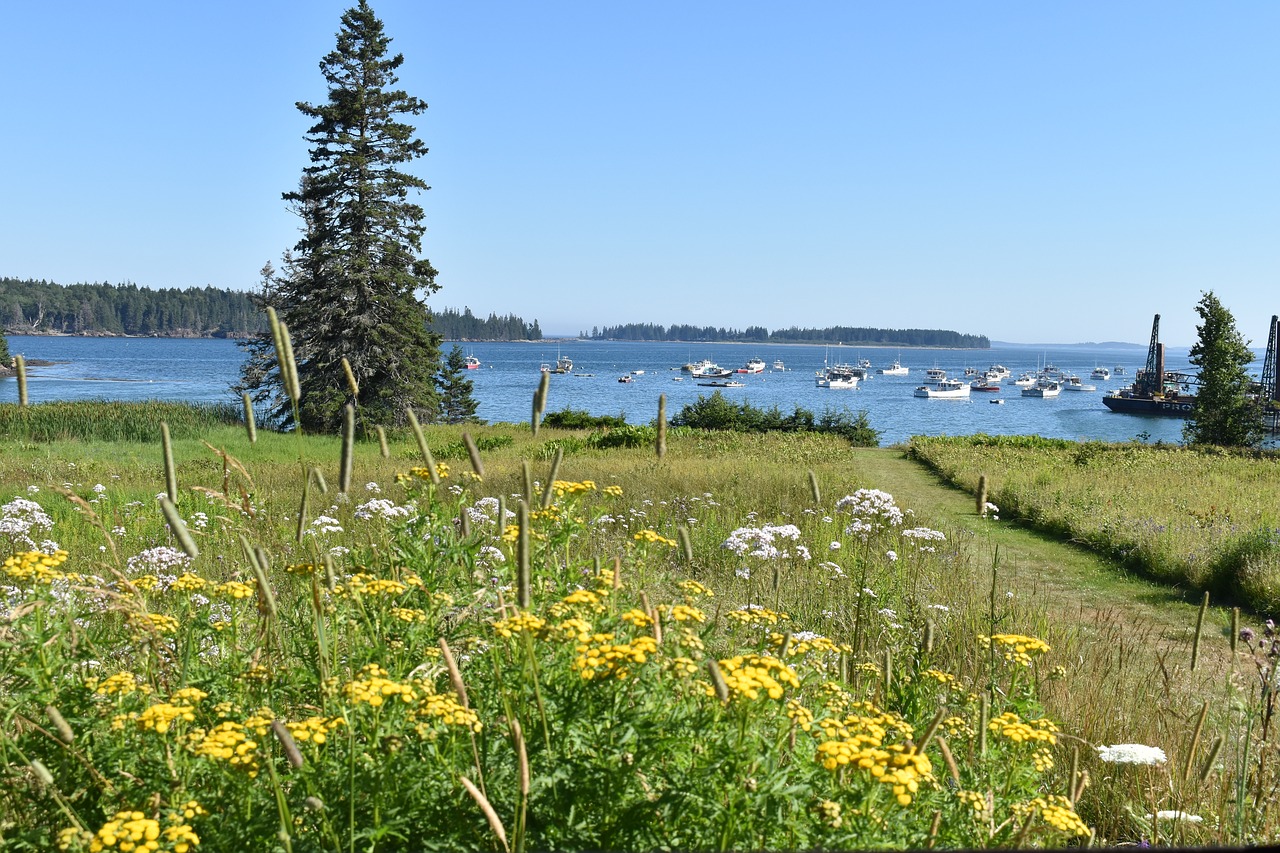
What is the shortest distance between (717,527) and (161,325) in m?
207

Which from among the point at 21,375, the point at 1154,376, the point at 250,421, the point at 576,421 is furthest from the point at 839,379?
the point at 250,421

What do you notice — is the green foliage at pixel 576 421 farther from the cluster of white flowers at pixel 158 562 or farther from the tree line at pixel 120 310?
the tree line at pixel 120 310

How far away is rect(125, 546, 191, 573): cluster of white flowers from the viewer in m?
5.00

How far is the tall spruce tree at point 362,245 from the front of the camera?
3122 centimetres

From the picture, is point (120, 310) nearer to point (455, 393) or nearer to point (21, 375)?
point (455, 393)

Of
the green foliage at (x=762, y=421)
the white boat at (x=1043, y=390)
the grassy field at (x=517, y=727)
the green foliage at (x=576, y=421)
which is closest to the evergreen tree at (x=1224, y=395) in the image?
the green foliage at (x=762, y=421)

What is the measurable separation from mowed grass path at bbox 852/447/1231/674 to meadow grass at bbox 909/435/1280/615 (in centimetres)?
42

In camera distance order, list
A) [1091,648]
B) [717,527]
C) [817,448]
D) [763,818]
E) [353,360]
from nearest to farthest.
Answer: [763,818], [1091,648], [717,527], [817,448], [353,360]

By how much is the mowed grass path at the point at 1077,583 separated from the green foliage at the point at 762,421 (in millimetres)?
13347

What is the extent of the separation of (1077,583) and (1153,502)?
19.2 feet

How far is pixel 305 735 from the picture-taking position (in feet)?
7.03

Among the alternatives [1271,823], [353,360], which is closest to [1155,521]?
[1271,823]

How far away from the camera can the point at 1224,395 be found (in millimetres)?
36500

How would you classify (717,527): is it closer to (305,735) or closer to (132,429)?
(305,735)
